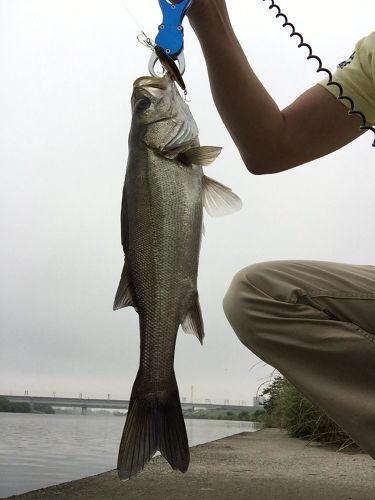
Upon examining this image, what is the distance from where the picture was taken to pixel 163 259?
95.7 inches

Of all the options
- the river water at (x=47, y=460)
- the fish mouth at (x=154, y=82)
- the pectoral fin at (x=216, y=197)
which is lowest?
A: the river water at (x=47, y=460)

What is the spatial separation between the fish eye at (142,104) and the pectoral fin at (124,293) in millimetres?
696

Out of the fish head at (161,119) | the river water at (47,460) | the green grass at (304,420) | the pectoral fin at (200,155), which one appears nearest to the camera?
the pectoral fin at (200,155)

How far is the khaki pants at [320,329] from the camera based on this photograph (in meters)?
2.11

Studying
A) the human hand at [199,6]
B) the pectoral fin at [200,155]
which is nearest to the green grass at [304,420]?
the pectoral fin at [200,155]

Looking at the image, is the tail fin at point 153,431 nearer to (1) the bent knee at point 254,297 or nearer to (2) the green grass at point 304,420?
(1) the bent knee at point 254,297

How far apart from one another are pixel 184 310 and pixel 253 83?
3.09 feet

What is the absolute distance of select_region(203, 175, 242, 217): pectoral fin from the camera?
8.29ft

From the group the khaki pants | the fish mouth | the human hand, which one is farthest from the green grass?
the human hand

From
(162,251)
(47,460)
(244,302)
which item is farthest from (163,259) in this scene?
(47,460)

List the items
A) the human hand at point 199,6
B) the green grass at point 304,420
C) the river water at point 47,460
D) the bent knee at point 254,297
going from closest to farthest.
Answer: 1. the human hand at point 199,6
2. the bent knee at point 254,297
3. the river water at point 47,460
4. the green grass at point 304,420

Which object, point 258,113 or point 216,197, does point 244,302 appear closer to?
point 216,197

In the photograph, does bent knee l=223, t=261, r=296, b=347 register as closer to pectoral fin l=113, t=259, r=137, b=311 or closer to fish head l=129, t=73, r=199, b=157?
pectoral fin l=113, t=259, r=137, b=311

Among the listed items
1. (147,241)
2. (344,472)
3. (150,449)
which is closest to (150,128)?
(147,241)
